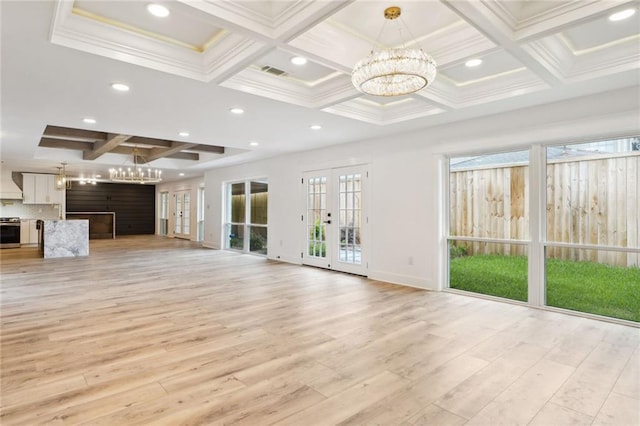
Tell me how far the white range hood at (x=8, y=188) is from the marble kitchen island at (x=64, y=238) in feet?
11.7

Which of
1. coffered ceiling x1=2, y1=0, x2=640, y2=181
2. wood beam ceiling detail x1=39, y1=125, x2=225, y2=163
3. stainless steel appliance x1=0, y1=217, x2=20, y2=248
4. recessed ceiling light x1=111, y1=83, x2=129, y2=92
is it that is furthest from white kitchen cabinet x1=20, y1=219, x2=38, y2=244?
recessed ceiling light x1=111, y1=83, x2=129, y2=92

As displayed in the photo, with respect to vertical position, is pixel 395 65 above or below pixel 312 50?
below

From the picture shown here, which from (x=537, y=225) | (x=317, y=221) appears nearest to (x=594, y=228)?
(x=537, y=225)

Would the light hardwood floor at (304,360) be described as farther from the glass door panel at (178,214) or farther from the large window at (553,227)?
the glass door panel at (178,214)

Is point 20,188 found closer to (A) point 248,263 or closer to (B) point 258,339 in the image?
(A) point 248,263

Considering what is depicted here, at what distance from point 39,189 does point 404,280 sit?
12349 millimetres

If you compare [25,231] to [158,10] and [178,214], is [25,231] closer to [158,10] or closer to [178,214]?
[178,214]

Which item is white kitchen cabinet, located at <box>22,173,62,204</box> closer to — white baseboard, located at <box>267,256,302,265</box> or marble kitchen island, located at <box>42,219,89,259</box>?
marble kitchen island, located at <box>42,219,89,259</box>

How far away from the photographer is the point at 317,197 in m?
7.23

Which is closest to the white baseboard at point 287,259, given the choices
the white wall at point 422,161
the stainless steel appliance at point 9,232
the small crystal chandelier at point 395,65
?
the white wall at point 422,161

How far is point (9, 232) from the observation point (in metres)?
10.3

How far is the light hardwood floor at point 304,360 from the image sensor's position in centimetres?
208

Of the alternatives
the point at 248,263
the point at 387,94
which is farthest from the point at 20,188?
the point at 387,94

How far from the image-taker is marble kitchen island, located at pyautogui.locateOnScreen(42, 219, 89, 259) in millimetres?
8477
